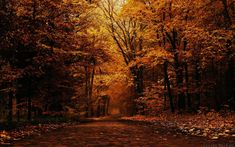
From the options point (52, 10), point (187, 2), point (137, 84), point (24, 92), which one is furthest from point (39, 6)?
point (137, 84)

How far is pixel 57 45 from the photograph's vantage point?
18703mm

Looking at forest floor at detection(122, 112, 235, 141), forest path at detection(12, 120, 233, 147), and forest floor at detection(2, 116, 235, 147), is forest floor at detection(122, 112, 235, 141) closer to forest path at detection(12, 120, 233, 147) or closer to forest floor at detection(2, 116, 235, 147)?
forest floor at detection(2, 116, 235, 147)

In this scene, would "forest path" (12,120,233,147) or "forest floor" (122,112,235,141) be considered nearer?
"forest path" (12,120,233,147)

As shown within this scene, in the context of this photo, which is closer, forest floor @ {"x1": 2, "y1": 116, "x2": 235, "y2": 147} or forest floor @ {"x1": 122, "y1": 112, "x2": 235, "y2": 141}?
forest floor @ {"x1": 2, "y1": 116, "x2": 235, "y2": 147}

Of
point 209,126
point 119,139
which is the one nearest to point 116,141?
point 119,139

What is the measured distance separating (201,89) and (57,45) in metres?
13.5

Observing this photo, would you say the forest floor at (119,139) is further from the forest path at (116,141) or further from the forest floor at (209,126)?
the forest floor at (209,126)

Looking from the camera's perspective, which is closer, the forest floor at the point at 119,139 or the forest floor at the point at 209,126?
the forest floor at the point at 119,139

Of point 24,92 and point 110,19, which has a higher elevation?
point 110,19

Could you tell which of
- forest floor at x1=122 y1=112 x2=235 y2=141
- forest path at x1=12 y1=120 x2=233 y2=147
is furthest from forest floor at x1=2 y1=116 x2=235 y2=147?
forest floor at x1=122 y1=112 x2=235 y2=141

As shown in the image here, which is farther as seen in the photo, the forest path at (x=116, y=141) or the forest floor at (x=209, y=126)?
the forest floor at (x=209, y=126)

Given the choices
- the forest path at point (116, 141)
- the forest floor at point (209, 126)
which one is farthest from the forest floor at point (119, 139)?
the forest floor at point (209, 126)

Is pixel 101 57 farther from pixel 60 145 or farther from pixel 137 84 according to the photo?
pixel 60 145

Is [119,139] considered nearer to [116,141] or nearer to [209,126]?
[116,141]
